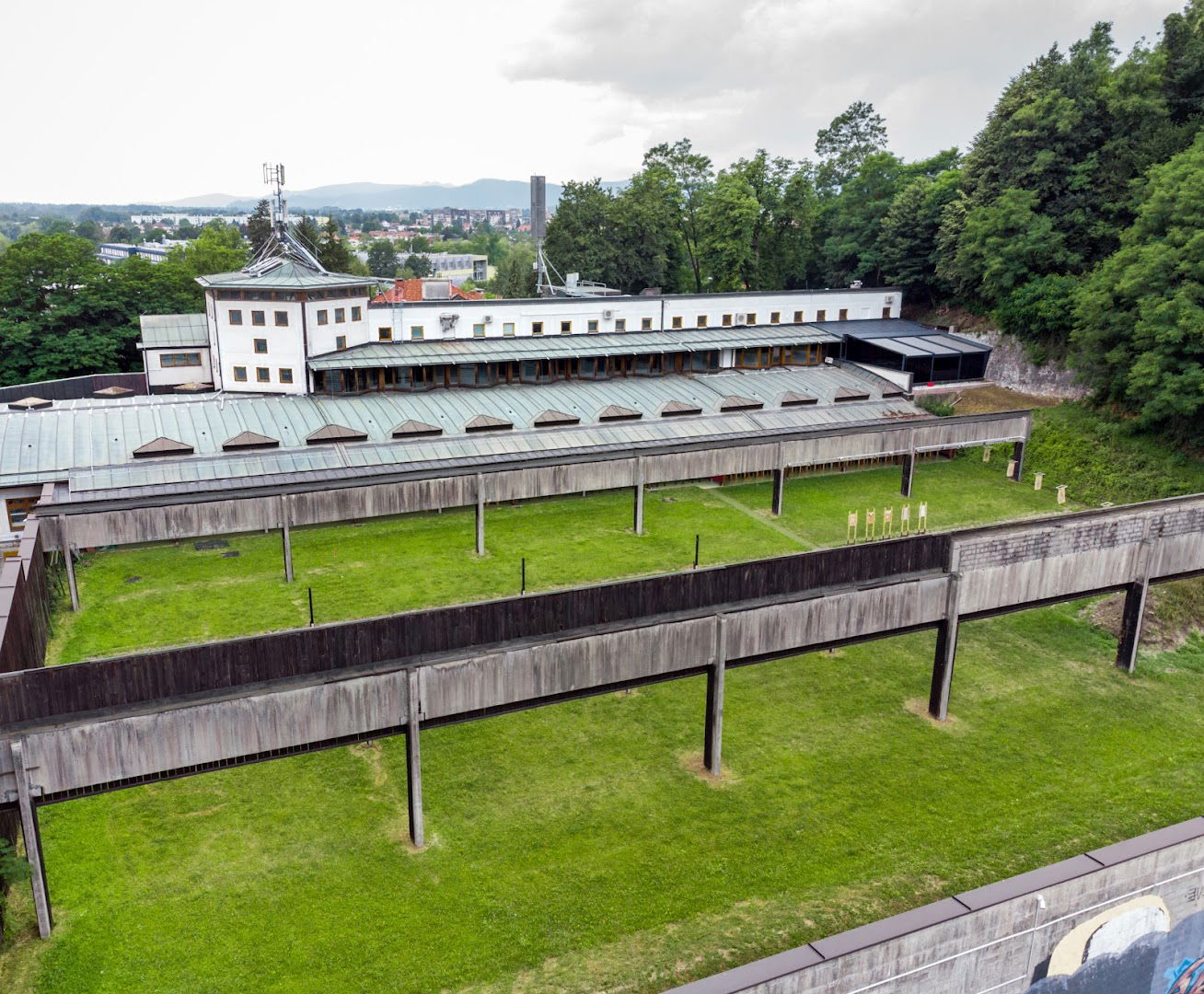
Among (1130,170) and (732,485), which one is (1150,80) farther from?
(732,485)

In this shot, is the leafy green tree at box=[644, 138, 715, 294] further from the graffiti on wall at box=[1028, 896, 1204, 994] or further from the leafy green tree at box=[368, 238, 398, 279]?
the leafy green tree at box=[368, 238, 398, 279]

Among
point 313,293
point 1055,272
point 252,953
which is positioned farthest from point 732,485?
point 252,953

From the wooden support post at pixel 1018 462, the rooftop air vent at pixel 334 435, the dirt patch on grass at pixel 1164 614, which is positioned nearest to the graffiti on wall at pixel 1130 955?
the dirt patch on grass at pixel 1164 614

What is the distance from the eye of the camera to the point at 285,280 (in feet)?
150

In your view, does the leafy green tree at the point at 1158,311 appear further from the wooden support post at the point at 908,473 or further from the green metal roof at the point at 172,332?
the green metal roof at the point at 172,332

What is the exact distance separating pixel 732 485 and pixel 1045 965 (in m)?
34.8

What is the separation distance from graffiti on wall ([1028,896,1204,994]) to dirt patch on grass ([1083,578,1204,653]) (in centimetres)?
1627

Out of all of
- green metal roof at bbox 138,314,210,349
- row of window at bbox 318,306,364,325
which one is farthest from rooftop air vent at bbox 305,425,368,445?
green metal roof at bbox 138,314,210,349

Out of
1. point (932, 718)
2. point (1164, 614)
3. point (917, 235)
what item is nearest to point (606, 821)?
point (932, 718)

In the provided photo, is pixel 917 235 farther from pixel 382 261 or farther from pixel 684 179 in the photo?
pixel 382 261

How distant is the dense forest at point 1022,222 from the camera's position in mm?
45562

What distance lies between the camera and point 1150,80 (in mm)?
54406

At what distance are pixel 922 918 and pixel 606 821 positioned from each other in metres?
8.90

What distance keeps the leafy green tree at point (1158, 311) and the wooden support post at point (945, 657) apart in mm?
25837
